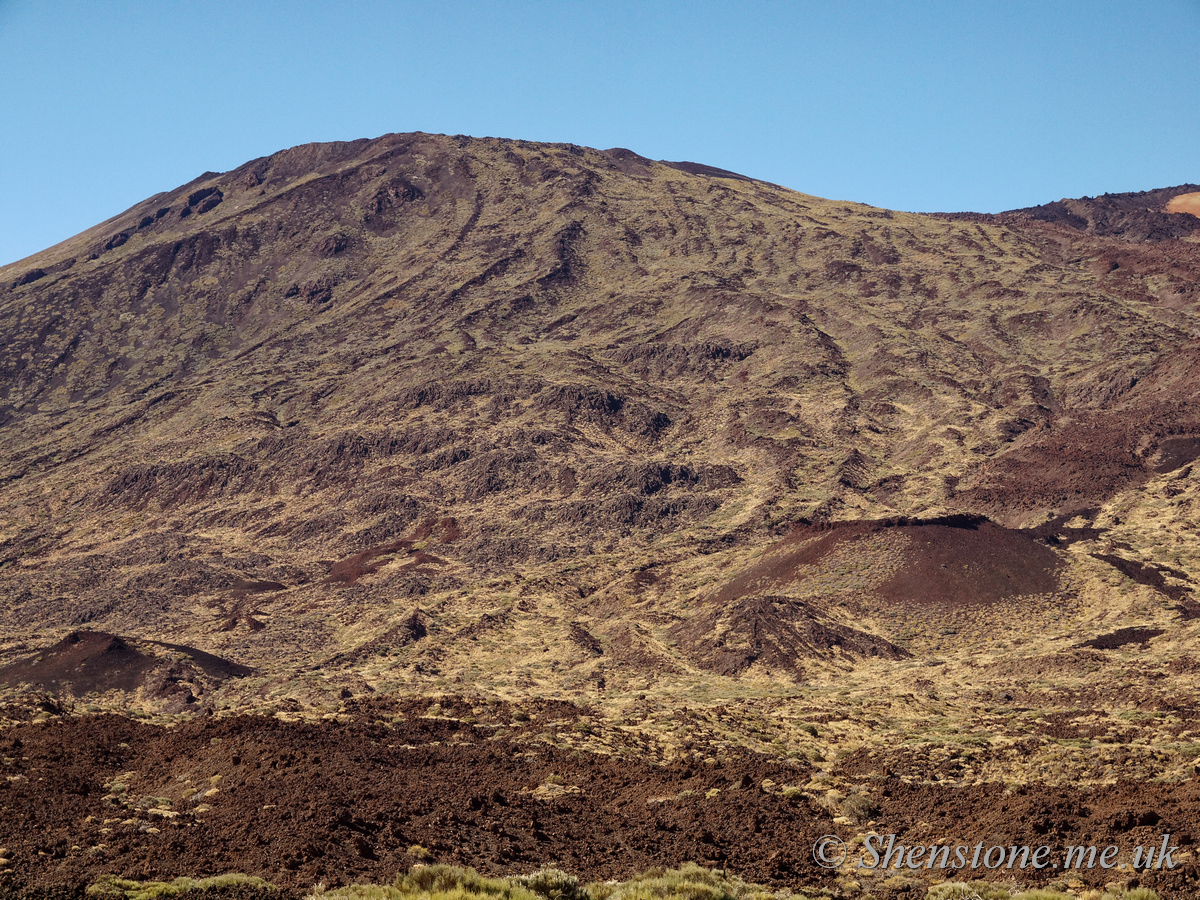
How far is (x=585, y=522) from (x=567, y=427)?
16230 mm

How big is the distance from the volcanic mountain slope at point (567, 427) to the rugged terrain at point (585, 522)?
0.44 m

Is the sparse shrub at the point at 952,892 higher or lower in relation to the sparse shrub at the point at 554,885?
lower

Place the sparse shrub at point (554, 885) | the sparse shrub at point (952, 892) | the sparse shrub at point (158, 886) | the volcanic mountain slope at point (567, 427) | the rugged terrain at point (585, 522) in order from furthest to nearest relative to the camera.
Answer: the volcanic mountain slope at point (567, 427) < the rugged terrain at point (585, 522) < the sparse shrub at point (952, 892) < the sparse shrub at point (554, 885) < the sparse shrub at point (158, 886)

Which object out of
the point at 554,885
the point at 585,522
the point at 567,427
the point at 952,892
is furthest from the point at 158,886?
the point at 567,427

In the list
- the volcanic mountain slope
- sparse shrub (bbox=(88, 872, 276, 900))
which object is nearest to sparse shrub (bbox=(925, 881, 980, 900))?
sparse shrub (bbox=(88, 872, 276, 900))

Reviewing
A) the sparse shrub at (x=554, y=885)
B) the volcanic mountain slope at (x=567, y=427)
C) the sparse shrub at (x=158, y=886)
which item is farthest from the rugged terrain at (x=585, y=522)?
the sparse shrub at (x=554, y=885)

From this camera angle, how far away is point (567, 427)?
3253 inches

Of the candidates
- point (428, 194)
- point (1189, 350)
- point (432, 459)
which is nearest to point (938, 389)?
point (1189, 350)

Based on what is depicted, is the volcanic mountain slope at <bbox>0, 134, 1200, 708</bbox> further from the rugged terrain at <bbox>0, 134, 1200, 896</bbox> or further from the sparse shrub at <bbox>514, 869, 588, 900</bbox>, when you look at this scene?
the sparse shrub at <bbox>514, 869, 588, 900</bbox>

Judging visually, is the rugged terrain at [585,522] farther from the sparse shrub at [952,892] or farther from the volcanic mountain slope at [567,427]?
the sparse shrub at [952,892]

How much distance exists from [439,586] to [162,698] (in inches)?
812

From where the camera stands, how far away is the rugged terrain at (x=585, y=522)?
20328mm

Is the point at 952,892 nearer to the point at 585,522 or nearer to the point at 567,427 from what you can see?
the point at 585,522

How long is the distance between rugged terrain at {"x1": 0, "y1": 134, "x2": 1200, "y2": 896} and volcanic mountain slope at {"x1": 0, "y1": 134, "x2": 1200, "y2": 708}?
44cm
